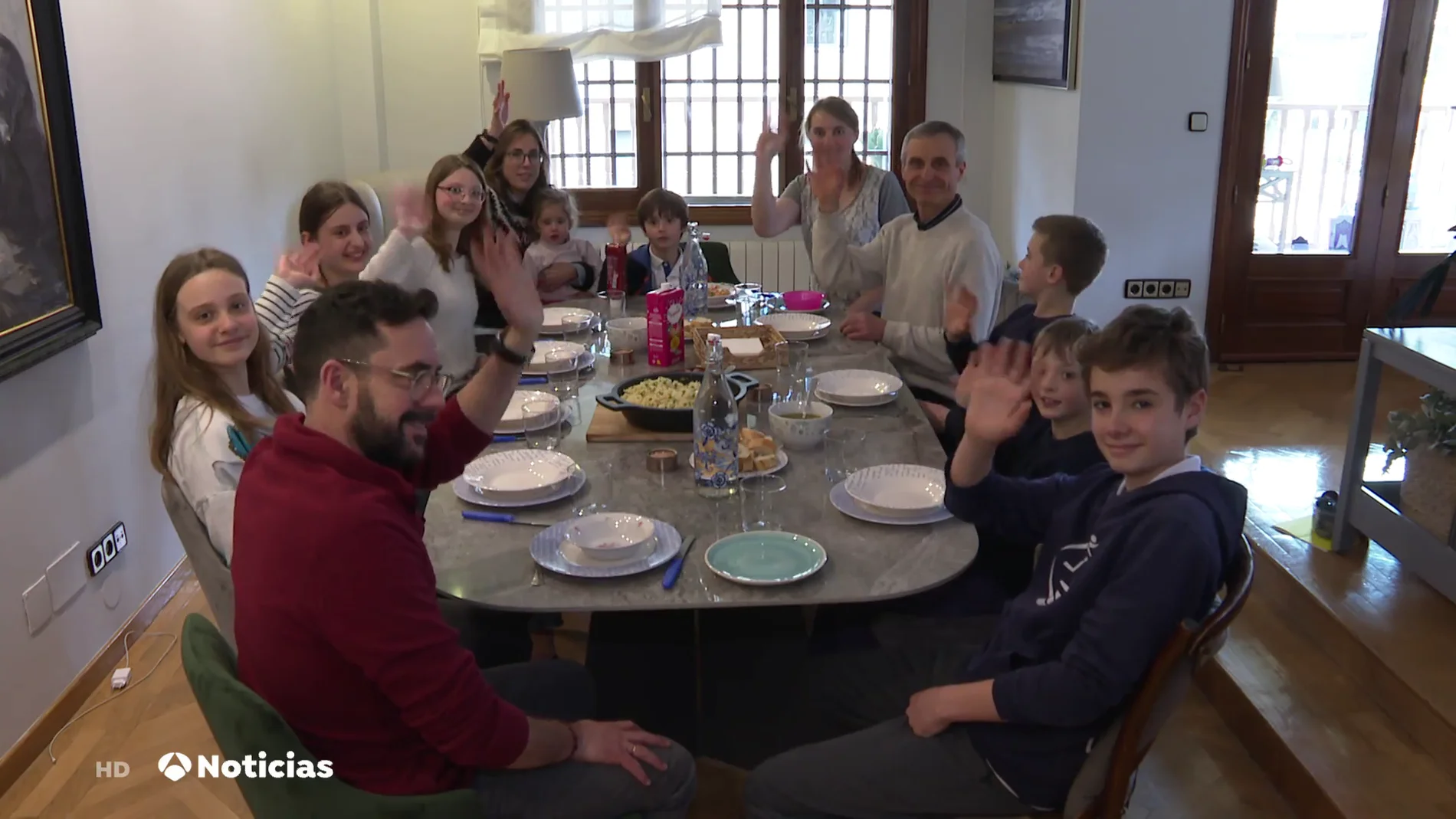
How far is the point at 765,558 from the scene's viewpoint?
1.69 metres

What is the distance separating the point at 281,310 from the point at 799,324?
147 cm

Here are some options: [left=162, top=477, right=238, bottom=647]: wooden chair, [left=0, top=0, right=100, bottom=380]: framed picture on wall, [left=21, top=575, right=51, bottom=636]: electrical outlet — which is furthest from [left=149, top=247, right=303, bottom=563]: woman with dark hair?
[left=21, top=575, right=51, bottom=636]: electrical outlet

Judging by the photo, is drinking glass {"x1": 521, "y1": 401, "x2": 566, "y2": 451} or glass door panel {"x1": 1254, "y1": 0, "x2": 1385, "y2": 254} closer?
drinking glass {"x1": 521, "y1": 401, "x2": 566, "y2": 451}

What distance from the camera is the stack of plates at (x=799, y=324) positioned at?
10.2 ft

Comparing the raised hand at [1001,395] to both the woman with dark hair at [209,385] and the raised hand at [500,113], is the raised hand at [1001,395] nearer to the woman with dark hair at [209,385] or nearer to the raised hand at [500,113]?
the woman with dark hair at [209,385]

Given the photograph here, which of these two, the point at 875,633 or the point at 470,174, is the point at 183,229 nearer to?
the point at 470,174

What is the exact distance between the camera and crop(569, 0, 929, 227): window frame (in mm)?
5508

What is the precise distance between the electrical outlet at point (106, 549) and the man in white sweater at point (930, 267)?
2.07m

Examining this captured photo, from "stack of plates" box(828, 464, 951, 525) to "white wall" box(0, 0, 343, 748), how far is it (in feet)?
6.15

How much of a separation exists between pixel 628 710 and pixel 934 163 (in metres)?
1.69

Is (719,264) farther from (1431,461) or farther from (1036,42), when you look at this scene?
(1431,461)

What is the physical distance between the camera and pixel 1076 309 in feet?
16.1

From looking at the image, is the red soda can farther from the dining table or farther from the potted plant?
the potted plant

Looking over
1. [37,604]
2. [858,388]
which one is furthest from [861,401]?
[37,604]
